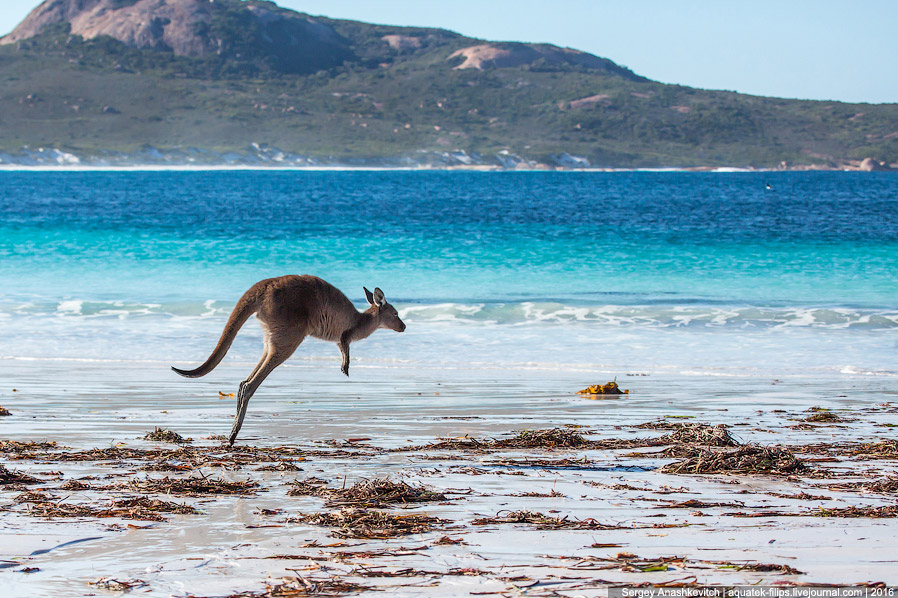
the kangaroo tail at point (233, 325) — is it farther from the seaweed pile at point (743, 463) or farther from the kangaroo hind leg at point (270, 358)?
the seaweed pile at point (743, 463)

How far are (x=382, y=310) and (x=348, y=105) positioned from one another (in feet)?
501

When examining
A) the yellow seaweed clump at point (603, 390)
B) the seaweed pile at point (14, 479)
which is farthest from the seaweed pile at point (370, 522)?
the yellow seaweed clump at point (603, 390)

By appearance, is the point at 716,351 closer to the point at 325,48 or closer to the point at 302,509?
the point at 302,509

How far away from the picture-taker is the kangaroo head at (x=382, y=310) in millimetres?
7465

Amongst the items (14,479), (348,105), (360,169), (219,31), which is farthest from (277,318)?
(219,31)

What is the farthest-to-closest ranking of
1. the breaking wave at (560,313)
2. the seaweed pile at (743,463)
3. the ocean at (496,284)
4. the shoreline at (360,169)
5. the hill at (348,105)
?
the hill at (348,105), the shoreline at (360,169), the breaking wave at (560,313), the ocean at (496,284), the seaweed pile at (743,463)

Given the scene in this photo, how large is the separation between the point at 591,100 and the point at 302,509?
159 metres

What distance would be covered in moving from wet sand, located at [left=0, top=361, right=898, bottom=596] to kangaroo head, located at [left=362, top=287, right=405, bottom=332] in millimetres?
673

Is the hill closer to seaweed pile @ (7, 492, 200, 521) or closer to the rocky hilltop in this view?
the rocky hilltop

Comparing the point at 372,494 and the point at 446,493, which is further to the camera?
the point at 446,493

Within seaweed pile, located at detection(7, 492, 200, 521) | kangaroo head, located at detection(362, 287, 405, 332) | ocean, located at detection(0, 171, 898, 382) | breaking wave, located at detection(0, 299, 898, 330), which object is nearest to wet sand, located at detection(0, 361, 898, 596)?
seaweed pile, located at detection(7, 492, 200, 521)

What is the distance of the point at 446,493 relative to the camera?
522cm

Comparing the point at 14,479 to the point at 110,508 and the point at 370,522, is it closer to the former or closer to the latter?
the point at 110,508

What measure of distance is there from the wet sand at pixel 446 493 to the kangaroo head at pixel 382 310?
0.67 metres
